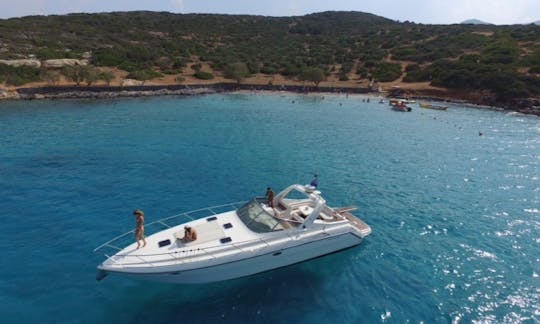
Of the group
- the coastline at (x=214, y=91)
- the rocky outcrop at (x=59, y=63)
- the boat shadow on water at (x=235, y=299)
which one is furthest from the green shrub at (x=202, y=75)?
the boat shadow on water at (x=235, y=299)

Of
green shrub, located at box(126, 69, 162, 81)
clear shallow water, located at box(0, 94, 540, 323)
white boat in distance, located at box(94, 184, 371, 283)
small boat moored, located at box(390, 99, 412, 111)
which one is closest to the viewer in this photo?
white boat in distance, located at box(94, 184, 371, 283)

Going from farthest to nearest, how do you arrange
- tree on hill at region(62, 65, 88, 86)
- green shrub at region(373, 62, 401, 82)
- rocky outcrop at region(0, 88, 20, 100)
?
1. green shrub at region(373, 62, 401, 82)
2. tree on hill at region(62, 65, 88, 86)
3. rocky outcrop at region(0, 88, 20, 100)

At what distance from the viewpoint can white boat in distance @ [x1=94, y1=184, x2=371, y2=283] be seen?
11.2 m

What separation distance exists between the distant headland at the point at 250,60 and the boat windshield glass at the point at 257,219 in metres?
58.8

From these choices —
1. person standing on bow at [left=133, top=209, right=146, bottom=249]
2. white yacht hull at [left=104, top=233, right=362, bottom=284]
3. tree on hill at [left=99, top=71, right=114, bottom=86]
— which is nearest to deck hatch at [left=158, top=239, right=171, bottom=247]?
person standing on bow at [left=133, top=209, right=146, bottom=249]

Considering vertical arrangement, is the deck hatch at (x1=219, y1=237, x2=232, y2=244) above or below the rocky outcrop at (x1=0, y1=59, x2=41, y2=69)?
below

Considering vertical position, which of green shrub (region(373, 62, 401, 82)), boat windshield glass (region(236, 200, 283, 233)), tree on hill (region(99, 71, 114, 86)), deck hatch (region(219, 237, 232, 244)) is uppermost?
green shrub (region(373, 62, 401, 82))

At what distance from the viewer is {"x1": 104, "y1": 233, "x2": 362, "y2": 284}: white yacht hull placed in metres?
11.2

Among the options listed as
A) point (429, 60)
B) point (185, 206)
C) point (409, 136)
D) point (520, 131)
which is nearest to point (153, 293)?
point (185, 206)

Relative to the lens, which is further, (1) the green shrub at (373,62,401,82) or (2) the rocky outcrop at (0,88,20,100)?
(1) the green shrub at (373,62,401,82)

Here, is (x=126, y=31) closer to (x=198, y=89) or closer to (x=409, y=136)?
(x=198, y=89)

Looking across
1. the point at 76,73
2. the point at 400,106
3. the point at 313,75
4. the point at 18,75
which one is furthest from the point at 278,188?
the point at 18,75

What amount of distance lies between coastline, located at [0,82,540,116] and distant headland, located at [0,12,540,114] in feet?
0.83

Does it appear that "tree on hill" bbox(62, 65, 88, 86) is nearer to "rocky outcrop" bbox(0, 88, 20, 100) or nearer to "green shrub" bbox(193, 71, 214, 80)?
"rocky outcrop" bbox(0, 88, 20, 100)
